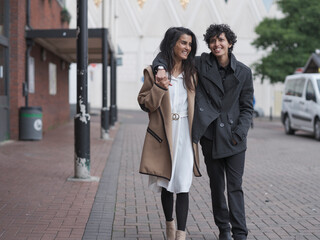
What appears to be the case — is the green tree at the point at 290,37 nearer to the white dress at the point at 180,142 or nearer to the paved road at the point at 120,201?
the paved road at the point at 120,201

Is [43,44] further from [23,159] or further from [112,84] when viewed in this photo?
[23,159]

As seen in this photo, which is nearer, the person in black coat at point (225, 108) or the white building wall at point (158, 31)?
the person in black coat at point (225, 108)

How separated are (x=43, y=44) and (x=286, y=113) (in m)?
8.87

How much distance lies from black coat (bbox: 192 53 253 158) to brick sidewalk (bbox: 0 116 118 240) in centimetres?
149

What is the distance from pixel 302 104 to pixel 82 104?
36.5 ft

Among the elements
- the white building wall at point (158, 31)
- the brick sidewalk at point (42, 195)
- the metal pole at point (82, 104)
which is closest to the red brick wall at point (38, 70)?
the brick sidewalk at point (42, 195)

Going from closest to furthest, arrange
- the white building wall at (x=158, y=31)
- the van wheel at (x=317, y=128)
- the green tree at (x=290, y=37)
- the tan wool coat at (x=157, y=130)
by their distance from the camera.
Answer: the tan wool coat at (x=157, y=130), the van wheel at (x=317, y=128), the green tree at (x=290, y=37), the white building wall at (x=158, y=31)

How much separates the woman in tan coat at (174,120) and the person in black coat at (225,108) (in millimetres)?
88

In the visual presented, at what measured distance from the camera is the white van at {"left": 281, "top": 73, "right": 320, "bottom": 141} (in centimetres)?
1597

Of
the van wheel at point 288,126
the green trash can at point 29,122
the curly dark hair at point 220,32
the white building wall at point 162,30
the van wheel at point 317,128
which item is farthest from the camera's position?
the white building wall at point 162,30

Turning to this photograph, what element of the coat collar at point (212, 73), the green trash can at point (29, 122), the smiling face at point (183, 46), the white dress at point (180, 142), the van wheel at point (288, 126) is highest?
the smiling face at point (183, 46)

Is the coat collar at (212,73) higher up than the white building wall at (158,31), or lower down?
lower down

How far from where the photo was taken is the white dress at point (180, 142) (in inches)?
165

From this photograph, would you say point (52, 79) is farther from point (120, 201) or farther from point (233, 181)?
point (233, 181)
